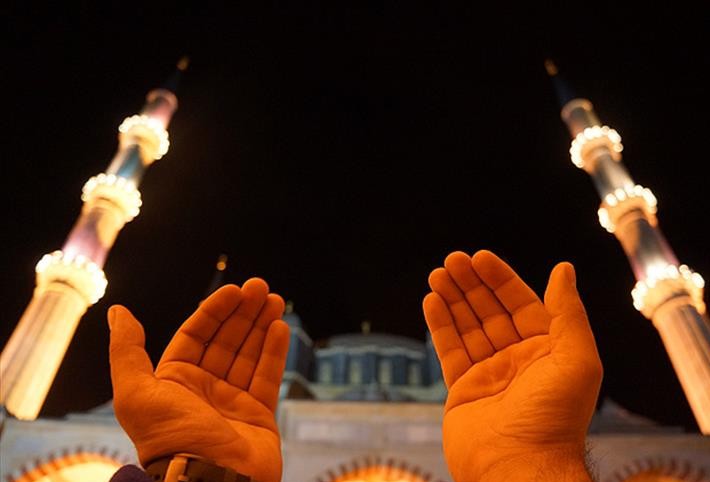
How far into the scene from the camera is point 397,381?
84.8 ft

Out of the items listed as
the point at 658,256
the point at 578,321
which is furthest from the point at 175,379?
the point at 658,256

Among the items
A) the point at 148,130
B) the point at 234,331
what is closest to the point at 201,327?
the point at 234,331

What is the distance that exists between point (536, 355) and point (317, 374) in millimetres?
24874

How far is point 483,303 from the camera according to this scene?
124 inches

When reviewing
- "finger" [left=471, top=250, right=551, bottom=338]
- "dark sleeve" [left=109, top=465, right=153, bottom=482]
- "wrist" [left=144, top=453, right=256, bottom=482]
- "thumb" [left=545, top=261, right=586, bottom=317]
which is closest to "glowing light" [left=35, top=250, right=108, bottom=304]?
"wrist" [left=144, top=453, right=256, bottom=482]

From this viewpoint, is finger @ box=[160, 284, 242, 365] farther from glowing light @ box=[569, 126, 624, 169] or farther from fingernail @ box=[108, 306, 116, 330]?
glowing light @ box=[569, 126, 624, 169]

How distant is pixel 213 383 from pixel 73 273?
501 inches

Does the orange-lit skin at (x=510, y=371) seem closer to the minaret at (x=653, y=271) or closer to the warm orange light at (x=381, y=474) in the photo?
the warm orange light at (x=381, y=474)

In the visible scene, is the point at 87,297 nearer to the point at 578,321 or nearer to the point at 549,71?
the point at 578,321

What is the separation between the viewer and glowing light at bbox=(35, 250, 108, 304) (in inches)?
552

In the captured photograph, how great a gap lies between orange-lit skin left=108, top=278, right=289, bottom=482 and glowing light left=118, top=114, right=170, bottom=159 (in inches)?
662

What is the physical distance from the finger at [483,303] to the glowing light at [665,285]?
12.8m

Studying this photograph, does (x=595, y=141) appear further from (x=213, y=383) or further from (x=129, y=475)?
(x=129, y=475)

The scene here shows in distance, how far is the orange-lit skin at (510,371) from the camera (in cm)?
246
